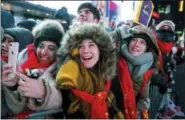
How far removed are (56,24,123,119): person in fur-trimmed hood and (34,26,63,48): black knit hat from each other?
0.17m

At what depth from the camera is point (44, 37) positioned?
1916 millimetres

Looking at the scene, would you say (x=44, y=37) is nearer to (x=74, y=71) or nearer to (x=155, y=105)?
(x=74, y=71)

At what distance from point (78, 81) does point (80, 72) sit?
0.08m

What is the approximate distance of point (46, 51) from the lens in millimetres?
1849

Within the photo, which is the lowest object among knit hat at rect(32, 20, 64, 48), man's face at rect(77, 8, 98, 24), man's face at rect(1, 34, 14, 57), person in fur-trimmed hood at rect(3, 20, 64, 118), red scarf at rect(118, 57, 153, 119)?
red scarf at rect(118, 57, 153, 119)

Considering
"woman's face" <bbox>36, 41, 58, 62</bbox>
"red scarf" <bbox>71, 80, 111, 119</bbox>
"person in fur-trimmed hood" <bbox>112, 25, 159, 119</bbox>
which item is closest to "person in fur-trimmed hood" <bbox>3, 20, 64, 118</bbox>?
"woman's face" <bbox>36, 41, 58, 62</bbox>

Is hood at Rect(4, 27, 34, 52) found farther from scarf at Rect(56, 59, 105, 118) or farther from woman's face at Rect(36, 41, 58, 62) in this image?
scarf at Rect(56, 59, 105, 118)

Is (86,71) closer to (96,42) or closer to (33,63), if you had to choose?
(96,42)

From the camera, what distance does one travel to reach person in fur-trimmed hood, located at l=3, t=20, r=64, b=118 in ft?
4.61

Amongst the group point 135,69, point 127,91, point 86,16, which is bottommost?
point 127,91

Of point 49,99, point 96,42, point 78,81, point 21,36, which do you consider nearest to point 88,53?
point 96,42

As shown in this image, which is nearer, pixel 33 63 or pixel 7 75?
pixel 7 75

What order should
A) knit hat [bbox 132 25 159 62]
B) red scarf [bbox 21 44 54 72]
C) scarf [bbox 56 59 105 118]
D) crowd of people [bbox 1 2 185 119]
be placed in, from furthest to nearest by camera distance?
1. knit hat [bbox 132 25 159 62]
2. red scarf [bbox 21 44 54 72]
3. scarf [bbox 56 59 105 118]
4. crowd of people [bbox 1 2 185 119]

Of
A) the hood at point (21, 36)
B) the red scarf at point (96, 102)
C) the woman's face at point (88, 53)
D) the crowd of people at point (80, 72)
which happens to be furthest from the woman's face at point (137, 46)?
the hood at point (21, 36)
